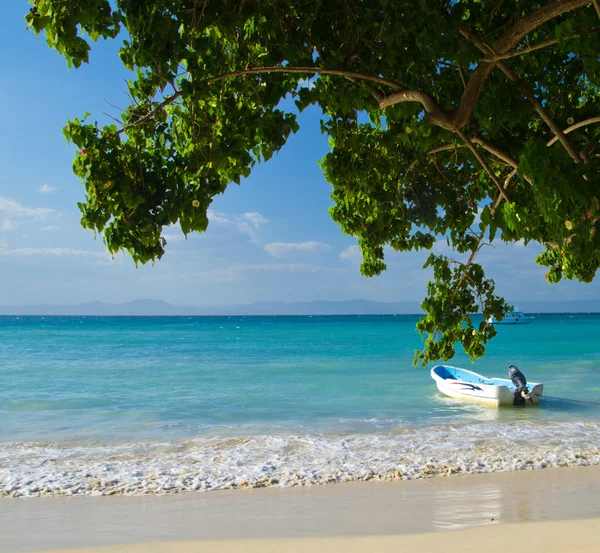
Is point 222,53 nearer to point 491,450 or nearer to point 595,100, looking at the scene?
point 595,100

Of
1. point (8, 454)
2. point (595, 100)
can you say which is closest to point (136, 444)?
point (8, 454)

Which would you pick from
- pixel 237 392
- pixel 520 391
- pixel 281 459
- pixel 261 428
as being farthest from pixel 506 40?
pixel 237 392

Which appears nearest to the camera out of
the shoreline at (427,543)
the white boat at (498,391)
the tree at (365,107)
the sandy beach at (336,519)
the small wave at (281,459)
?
the tree at (365,107)

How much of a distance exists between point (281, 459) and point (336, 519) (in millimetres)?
3484

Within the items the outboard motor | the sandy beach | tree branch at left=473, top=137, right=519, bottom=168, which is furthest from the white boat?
tree branch at left=473, top=137, right=519, bottom=168

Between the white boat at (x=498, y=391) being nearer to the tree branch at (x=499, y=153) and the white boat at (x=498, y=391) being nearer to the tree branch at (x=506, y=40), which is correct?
the tree branch at (x=499, y=153)

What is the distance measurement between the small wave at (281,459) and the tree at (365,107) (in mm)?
2311

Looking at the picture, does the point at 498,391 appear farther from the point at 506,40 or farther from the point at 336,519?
the point at 506,40

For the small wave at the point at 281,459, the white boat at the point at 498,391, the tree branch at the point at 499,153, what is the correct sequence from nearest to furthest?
the tree branch at the point at 499,153
the small wave at the point at 281,459
the white boat at the point at 498,391

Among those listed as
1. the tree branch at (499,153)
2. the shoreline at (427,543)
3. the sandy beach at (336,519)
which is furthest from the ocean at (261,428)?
the tree branch at (499,153)

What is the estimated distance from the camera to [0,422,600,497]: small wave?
26.2 ft

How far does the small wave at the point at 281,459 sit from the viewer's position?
7.98 m

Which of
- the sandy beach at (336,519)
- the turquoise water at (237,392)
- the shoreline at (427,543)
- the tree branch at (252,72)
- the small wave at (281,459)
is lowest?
the turquoise water at (237,392)

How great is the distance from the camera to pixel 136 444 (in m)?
11.2
